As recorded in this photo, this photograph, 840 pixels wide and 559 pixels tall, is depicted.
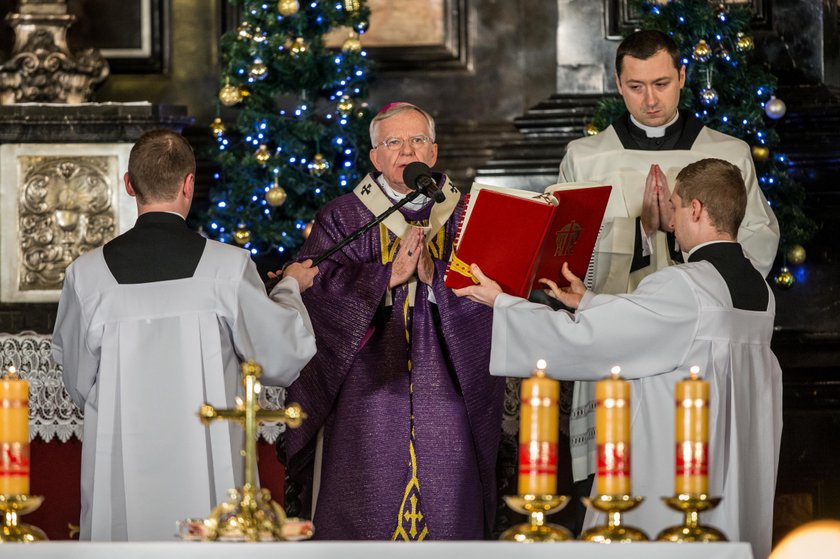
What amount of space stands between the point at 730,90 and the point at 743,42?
9.7 inches

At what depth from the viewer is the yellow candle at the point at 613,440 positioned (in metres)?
3.31

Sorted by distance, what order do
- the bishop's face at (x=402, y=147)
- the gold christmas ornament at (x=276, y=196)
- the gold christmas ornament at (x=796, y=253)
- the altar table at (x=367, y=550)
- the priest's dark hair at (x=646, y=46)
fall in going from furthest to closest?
the gold christmas ornament at (x=276, y=196), the gold christmas ornament at (x=796, y=253), the priest's dark hair at (x=646, y=46), the bishop's face at (x=402, y=147), the altar table at (x=367, y=550)

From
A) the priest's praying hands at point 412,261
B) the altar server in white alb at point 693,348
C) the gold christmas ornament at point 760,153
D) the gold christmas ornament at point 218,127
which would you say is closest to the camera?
the altar server in white alb at point 693,348

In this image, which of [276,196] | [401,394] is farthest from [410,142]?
[276,196]

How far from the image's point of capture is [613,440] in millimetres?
3318

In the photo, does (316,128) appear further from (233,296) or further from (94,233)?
(233,296)

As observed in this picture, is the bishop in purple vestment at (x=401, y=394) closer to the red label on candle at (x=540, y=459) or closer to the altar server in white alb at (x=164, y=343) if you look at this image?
the altar server in white alb at (x=164, y=343)

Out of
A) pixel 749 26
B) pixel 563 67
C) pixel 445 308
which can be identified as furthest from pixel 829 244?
pixel 445 308

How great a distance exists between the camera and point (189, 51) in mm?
8570

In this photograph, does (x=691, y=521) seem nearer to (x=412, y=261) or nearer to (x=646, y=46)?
(x=412, y=261)

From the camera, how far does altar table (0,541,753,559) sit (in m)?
3.09

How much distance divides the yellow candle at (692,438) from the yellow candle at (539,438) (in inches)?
11.7

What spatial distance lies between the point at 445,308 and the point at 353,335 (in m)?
0.34

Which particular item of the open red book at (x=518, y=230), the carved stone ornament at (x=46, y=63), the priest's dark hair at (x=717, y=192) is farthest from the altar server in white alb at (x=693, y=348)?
the carved stone ornament at (x=46, y=63)
